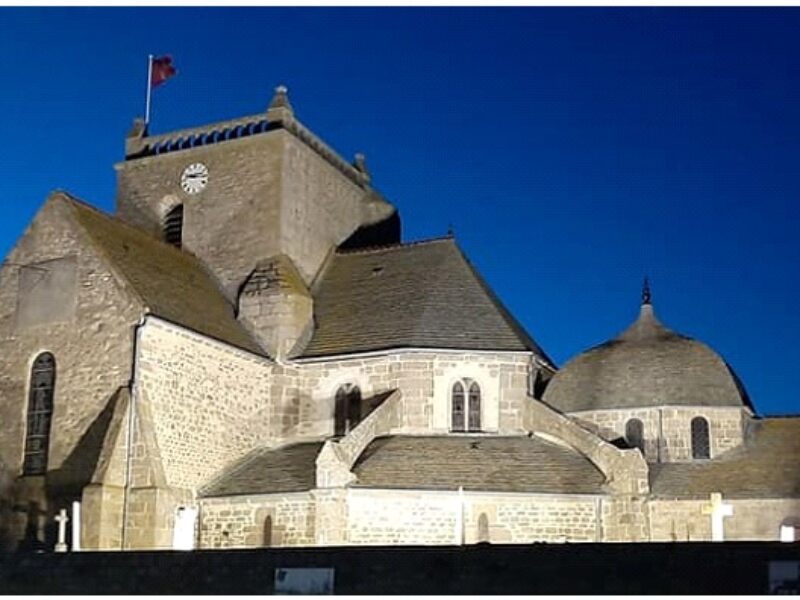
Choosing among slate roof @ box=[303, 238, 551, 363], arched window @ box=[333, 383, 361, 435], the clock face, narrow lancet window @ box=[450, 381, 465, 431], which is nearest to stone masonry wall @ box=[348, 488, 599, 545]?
narrow lancet window @ box=[450, 381, 465, 431]

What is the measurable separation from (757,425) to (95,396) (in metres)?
18.5

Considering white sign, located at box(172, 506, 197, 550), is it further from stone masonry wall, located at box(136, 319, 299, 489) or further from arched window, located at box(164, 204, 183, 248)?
arched window, located at box(164, 204, 183, 248)

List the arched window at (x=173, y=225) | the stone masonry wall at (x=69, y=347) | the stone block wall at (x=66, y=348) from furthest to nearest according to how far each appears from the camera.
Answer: the arched window at (x=173, y=225) < the stone masonry wall at (x=69, y=347) < the stone block wall at (x=66, y=348)

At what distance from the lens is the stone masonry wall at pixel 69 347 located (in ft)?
111

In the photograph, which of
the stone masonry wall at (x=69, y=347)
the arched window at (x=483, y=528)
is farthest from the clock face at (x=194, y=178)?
the arched window at (x=483, y=528)

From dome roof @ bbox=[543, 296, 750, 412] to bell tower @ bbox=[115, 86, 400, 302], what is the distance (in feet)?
31.3

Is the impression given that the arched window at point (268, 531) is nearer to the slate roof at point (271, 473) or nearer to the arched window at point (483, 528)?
the slate roof at point (271, 473)

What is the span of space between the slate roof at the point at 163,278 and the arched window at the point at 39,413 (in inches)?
130

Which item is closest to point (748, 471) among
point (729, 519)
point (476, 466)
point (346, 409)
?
point (729, 519)

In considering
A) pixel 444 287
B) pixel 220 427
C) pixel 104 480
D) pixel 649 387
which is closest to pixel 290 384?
pixel 220 427

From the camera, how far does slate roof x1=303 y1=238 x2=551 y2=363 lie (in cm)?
3738

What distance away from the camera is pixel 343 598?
20.8m

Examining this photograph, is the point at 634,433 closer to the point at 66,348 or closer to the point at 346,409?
the point at 346,409

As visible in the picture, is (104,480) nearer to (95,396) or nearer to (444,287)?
Result: (95,396)
